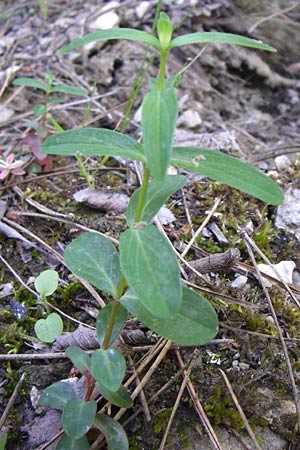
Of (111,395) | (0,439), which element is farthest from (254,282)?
(0,439)

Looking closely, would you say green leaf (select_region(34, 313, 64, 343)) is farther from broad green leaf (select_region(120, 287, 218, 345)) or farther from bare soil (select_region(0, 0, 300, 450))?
broad green leaf (select_region(120, 287, 218, 345))

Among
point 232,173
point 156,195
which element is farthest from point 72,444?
point 232,173

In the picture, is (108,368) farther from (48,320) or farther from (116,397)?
(48,320)

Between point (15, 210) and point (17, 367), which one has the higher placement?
point (15, 210)

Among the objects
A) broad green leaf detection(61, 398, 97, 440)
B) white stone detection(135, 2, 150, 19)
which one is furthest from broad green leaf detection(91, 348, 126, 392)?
white stone detection(135, 2, 150, 19)

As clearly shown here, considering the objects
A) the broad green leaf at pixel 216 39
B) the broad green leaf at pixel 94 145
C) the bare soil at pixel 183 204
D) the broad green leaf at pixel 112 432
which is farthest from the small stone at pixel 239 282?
the broad green leaf at pixel 216 39

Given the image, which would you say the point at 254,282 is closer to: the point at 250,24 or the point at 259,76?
the point at 259,76

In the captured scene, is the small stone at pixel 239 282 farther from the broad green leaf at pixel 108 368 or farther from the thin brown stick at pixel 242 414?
the broad green leaf at pixel 108 368
